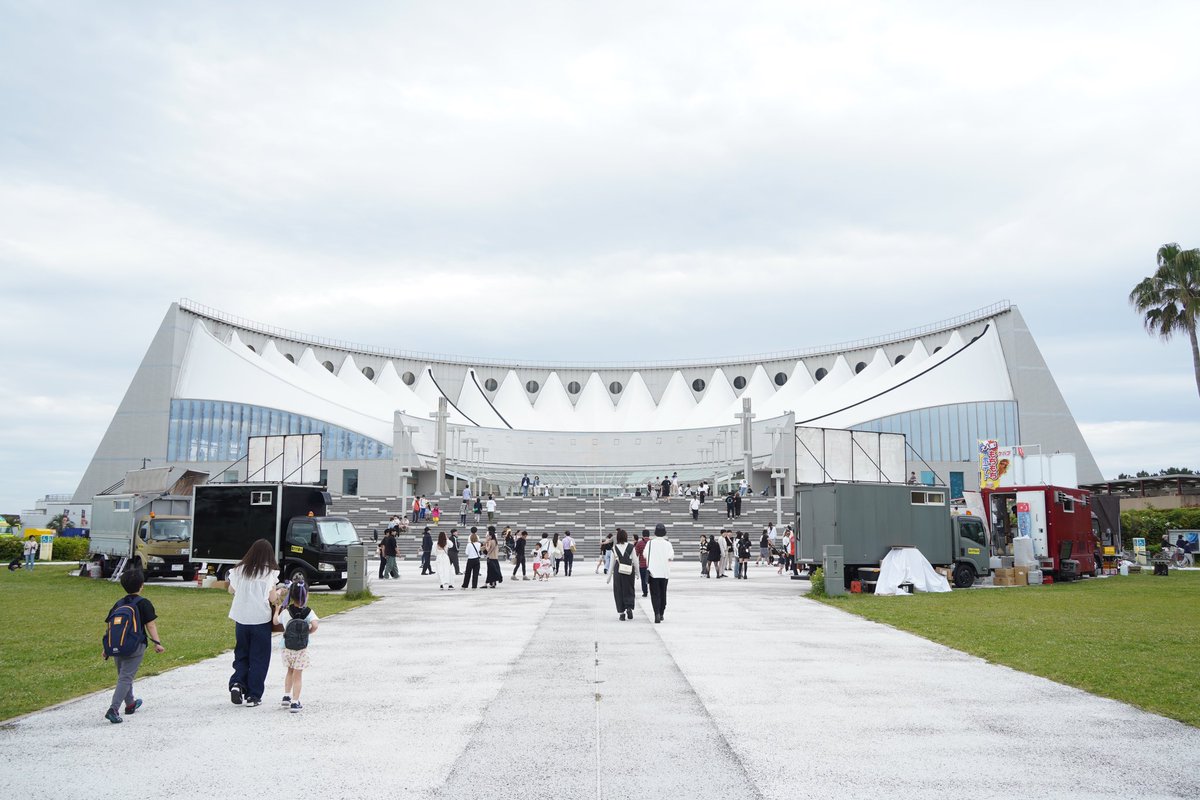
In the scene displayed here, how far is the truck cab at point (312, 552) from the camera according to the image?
1903 centimetres

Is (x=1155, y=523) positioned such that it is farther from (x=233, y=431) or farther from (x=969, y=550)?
(x=233, y=431)

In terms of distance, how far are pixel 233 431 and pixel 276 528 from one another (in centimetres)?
3798

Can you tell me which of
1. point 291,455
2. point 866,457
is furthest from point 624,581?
point 291,455

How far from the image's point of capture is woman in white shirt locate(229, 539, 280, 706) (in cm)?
727

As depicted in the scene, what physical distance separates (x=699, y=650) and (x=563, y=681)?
243cm

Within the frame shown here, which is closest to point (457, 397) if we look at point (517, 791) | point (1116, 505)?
point (1116, 505)

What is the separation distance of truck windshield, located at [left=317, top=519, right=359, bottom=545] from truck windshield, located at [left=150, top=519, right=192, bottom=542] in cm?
448

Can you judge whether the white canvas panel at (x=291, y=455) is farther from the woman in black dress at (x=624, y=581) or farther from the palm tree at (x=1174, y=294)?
the palm tree at (x=1174, y=294)

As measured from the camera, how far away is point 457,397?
76.1 metres

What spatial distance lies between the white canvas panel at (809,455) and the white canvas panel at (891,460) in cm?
165

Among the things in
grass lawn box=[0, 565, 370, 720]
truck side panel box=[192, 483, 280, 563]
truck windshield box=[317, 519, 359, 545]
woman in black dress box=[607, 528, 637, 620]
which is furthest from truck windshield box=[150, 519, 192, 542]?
woman in black dress box=[607, 528, 637, 620]

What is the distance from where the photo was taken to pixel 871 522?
60.8 feet

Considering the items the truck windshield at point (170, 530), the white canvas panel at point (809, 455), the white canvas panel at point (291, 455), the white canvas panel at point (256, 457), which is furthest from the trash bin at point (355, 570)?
the white canvas panel at point (809, 455)

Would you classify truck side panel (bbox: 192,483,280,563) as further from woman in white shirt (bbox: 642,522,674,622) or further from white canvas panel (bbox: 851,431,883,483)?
white canvas panel (bbox: 851,431,883,483)
